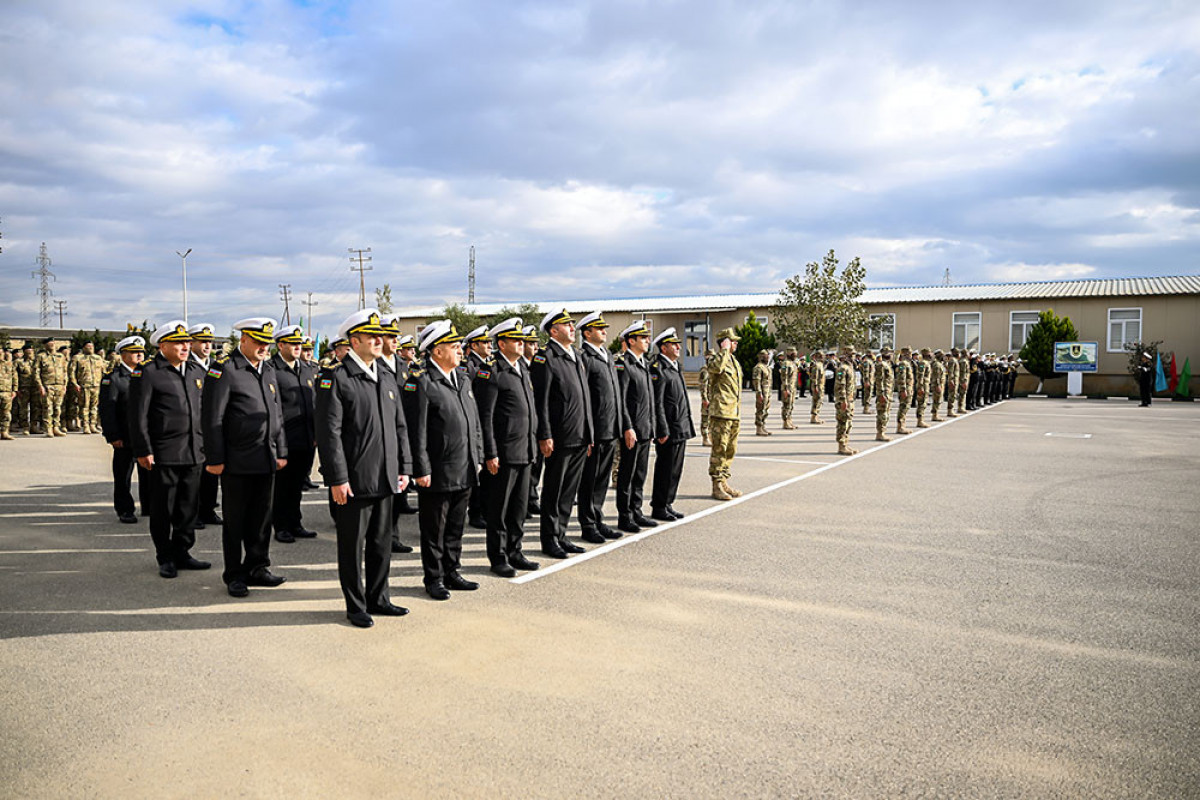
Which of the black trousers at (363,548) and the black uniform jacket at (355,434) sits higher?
the black uniform jacket at (355,434)

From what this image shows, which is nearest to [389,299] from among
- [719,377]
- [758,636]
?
[719,377]

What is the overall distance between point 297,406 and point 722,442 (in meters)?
4.82

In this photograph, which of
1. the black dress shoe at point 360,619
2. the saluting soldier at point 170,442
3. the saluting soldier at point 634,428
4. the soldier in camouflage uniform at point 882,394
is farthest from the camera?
the soldier in camouflage uniform at point 882,394

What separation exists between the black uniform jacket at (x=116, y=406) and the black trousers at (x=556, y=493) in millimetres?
4828

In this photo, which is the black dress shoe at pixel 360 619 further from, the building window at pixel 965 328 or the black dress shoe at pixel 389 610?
the building window at pixel 965 328

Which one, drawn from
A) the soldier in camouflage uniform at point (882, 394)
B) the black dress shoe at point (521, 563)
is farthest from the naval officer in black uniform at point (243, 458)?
the soldier in camouflage uniform at point (882, 394)

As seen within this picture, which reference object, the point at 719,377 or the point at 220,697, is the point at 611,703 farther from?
the point at 719,377

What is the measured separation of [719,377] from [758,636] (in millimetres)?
5005

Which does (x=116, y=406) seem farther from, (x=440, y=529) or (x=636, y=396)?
(x=636, y=396)

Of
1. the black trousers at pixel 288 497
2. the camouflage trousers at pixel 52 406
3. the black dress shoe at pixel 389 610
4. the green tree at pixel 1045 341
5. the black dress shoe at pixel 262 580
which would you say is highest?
the green tree at pixel 1045 341

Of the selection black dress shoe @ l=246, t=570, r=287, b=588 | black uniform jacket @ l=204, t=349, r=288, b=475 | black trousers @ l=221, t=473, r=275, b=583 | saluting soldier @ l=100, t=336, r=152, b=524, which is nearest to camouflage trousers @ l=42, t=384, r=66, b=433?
saluting soldier @ l=100, t=336, r=152, b=524

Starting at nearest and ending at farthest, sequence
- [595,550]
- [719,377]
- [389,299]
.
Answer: [595,550] < [719,377] < [389,299]

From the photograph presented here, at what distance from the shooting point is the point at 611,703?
396 cm

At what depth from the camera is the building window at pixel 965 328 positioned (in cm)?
4049
